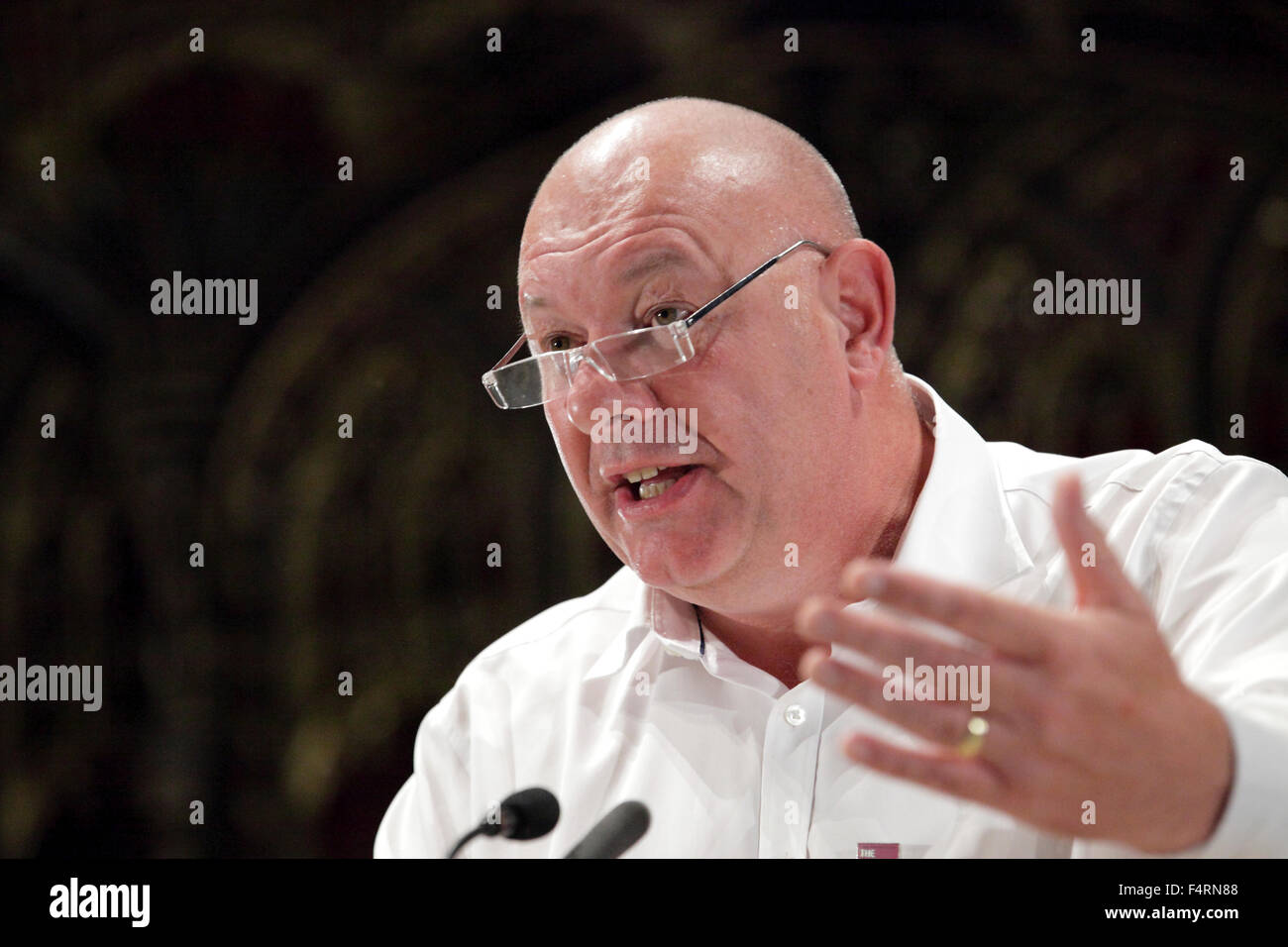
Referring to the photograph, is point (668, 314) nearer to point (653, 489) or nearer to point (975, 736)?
point (653, 489)

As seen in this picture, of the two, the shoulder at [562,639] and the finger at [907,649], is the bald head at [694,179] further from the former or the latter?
the finger at [907,649]

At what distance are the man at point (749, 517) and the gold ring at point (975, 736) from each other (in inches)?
17.8

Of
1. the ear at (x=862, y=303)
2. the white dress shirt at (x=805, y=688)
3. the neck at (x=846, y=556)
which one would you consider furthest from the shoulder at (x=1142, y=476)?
the ear at (x=862, y=303)

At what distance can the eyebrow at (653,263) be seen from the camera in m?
1.78

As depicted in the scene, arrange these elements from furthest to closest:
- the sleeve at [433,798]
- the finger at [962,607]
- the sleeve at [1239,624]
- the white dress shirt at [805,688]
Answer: the sleeve at [433,798] < the white dress shirt at [805,688] < the sleeve at [1239,624] < the finger at [962,607]

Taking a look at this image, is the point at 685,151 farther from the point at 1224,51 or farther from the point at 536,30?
the point at 1224,51

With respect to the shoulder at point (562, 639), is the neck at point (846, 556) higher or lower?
higher

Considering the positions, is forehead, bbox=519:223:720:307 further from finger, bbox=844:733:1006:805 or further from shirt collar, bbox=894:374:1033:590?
finger, bbox=844:733:1006:805

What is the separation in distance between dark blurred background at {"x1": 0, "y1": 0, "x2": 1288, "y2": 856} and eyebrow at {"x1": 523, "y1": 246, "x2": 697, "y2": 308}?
18.1 inches

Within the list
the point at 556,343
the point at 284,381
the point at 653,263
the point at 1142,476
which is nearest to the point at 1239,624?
the point at 1142,476

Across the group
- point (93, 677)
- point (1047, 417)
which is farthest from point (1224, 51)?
point (93, 677)

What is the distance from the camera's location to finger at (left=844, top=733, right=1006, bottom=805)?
1.03 metres

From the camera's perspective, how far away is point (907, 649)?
3.30ft

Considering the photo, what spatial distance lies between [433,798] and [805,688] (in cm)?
68
